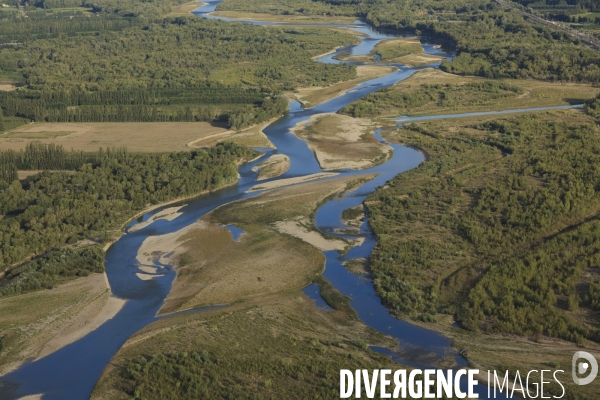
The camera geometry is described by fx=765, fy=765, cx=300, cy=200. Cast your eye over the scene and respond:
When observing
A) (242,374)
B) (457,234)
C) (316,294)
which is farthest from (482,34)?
(242,374)

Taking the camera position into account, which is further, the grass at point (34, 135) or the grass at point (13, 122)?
the grass at point (13, 122)

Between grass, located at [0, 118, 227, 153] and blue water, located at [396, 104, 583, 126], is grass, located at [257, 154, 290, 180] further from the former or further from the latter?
blue water, located at [396, 104, 583, 126]

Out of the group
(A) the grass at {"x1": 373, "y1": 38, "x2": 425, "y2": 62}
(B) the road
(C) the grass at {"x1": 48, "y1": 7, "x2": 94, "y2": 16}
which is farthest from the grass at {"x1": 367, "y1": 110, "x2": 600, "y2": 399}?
(C) the grass at {"x1": 48, "y1": 7, "x2": 94, "y2": 16}

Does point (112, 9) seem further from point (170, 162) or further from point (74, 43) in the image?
point (170, 162)

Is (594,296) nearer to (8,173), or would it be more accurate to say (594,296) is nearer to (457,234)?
(457,234)

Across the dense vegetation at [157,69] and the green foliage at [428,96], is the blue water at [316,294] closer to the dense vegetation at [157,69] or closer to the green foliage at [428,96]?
the dense vegetation at [157,69]

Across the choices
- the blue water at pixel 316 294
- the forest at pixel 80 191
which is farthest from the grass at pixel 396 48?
the blue water at pixel 316 294
